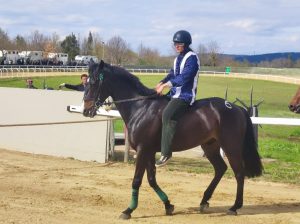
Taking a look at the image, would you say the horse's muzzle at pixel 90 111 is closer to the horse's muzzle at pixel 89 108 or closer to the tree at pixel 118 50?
the horse's muzzle at pixel 89 108

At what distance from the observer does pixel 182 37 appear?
24.9ft

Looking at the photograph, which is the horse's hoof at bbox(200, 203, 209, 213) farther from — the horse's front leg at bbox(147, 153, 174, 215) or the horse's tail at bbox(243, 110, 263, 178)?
the horse's tail at bbox(243, 110, 263, 178)

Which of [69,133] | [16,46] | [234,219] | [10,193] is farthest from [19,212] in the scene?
[16,46]

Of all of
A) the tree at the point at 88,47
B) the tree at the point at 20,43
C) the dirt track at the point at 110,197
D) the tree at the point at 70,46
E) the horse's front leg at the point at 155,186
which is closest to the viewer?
the dirt track at the point at 110,197

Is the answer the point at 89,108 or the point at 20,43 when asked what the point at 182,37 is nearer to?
the point at 89,108

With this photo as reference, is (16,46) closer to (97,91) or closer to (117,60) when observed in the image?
(117,60)

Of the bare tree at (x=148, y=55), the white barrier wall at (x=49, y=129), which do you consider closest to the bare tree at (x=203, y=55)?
the bare tree at (x=148, y=55)

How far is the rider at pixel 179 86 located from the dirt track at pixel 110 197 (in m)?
1.14

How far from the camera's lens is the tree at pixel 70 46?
412ft

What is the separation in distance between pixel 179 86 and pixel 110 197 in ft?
8.39

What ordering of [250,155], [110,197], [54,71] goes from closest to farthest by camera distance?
[250,155] < [110,197] < [54,71]

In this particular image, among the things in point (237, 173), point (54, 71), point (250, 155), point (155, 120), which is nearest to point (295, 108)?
point (250, 155)

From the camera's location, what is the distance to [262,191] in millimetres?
9805

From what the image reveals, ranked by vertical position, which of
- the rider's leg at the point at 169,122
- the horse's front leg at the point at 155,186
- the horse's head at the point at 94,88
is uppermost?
the horse's head at the point at 94,88
